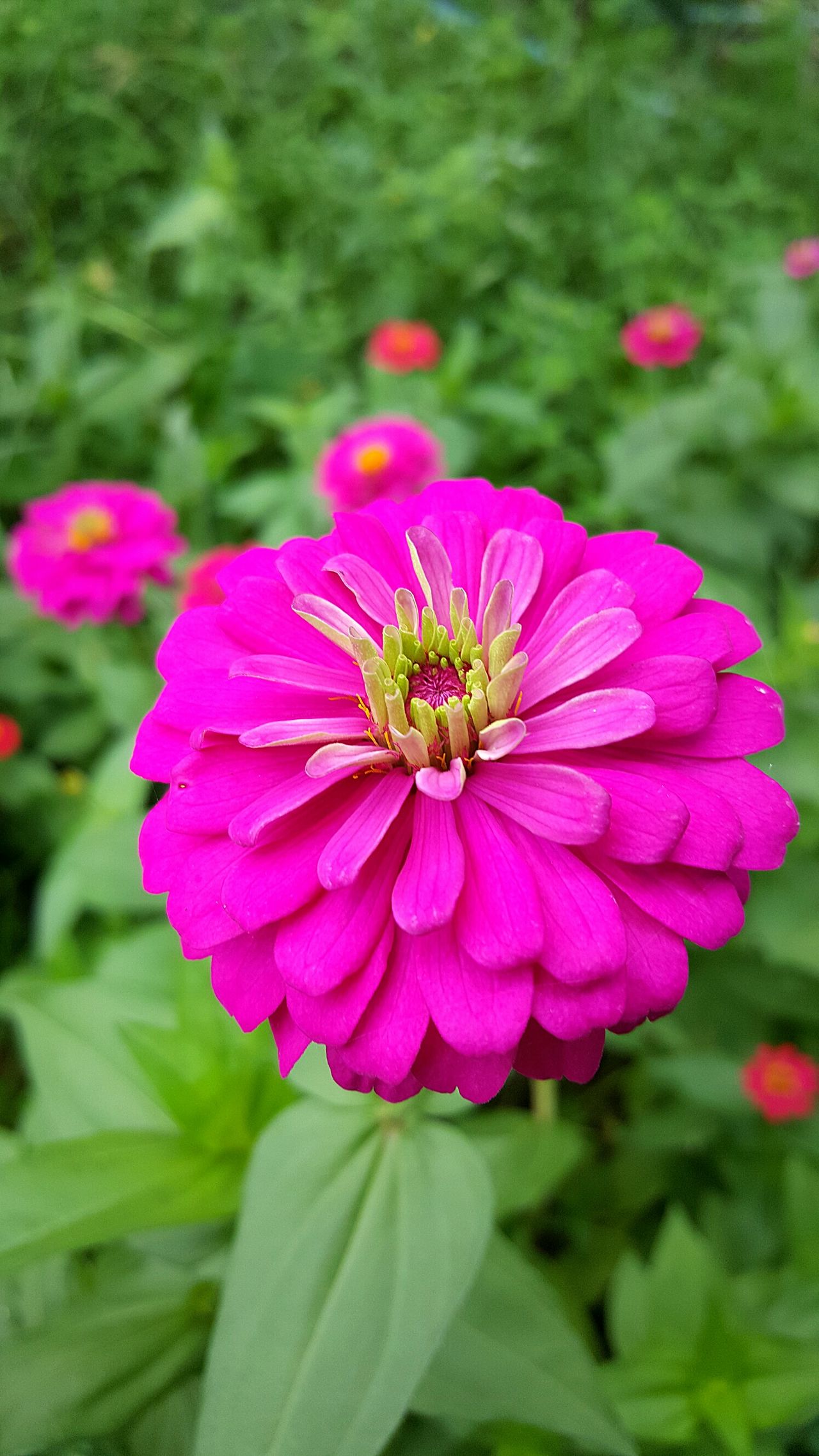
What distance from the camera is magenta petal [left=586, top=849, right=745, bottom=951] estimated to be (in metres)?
0.46

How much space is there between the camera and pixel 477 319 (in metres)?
2.25

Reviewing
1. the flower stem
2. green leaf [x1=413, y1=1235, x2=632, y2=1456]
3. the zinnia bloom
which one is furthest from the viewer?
the zinnia bloom

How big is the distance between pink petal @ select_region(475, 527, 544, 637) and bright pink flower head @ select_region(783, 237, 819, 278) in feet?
6.01

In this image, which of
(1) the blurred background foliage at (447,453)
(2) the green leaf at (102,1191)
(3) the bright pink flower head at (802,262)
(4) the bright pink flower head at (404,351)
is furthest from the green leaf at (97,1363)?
(3) the bright pink flower head at (802,262)

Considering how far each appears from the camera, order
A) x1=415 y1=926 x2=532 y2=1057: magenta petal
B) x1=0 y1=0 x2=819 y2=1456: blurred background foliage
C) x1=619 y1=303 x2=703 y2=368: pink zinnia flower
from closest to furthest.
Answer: x1=415 y1=926 x2=532 y2=1057: magenta petal → x1=0 y1=0 x2=819 y2=1456: blurred background foliage → x1=619 y1=303 x2=703 y2=368: pink zinnia flower

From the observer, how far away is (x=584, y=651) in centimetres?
53

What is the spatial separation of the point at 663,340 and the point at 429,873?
5.45 ft

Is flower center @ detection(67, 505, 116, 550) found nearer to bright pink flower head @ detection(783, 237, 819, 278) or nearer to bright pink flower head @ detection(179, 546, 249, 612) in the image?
bright pink flower head @ detection(179, 546, 249, 612)

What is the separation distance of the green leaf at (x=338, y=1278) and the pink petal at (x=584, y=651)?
0.34 m

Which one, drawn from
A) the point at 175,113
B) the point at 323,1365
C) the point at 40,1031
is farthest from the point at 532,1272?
the point at 175,113

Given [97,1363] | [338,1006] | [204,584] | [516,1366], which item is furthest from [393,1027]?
[204,584]

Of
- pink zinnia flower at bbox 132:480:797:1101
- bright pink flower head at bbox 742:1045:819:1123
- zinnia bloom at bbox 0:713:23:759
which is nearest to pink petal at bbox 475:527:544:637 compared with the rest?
pink zinnia flower at bbox 132:480:797:1101

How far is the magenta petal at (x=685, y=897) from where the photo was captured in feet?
1.51

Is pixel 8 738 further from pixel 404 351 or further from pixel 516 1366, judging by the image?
pixel 516 1366
